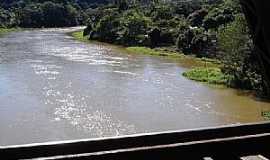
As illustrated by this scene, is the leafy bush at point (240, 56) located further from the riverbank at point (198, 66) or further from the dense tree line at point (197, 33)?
the riverbank at point (198, 66)

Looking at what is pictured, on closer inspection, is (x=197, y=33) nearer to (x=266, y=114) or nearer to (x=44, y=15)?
(x=266, y=114)

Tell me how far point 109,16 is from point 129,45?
12462 millimetres

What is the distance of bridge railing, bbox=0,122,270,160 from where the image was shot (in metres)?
2.73

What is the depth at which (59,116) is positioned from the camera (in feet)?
73.3

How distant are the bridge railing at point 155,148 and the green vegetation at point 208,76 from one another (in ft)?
103

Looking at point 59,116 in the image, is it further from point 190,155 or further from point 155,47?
point 155,47

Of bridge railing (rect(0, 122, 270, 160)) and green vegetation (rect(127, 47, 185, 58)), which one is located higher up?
bridge railing (rect(0, 122, 270, 160))

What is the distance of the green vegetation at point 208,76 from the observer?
1362 inches

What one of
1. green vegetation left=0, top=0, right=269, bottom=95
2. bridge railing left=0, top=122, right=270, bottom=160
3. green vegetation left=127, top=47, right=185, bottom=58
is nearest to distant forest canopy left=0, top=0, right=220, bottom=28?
green vegetation left=0, top=0, right=269, bottom=95

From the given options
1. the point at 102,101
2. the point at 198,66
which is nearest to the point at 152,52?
the point at 198,66

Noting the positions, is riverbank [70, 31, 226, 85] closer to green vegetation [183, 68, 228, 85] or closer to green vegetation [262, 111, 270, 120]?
green vegetation [183, 68, 228, 85]

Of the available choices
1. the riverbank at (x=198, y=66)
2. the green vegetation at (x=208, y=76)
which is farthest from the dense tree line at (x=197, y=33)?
the riverbank at (x=198, y=66)

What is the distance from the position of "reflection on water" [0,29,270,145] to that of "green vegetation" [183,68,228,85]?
0.97 meters

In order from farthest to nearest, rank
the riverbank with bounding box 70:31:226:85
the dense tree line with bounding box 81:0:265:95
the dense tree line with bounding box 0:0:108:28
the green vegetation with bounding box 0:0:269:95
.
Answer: the dense tree line with bounding box 0:0:108:28, the riverbank with bounding box 70:31:226:85, the green vegetation with bounding box 0:0:269:95, the dense tree line with bounding box 81:0:265:95
